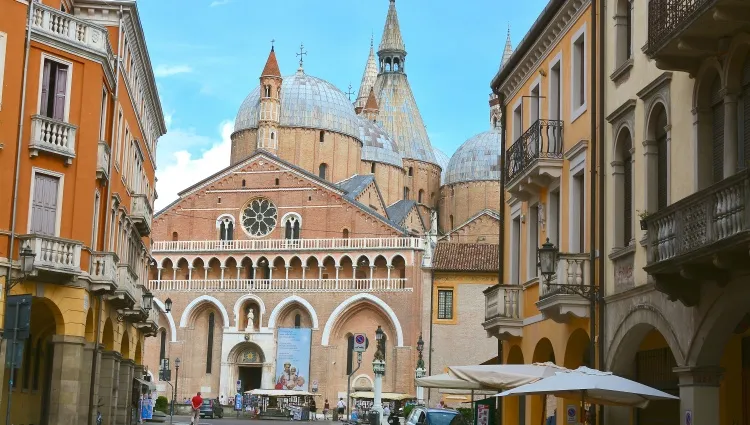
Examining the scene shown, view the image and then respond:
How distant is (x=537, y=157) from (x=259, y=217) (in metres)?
52.4

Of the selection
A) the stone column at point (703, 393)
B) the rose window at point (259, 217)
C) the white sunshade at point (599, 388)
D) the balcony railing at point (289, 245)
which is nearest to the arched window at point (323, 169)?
the rose window at point (259, 217)

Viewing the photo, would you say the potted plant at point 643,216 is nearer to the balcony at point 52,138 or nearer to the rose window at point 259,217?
the balcony at point 52,138

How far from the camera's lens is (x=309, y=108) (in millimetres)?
84000

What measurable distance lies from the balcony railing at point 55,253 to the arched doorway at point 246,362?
46377 millimetres

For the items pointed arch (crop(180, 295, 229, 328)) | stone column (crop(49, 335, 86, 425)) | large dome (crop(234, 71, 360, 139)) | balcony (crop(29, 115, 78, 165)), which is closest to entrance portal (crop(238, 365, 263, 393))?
pointed arch (crop(180, 295, 229, 328))

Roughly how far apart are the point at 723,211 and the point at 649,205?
4.91m

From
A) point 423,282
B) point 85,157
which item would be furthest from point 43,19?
point 423,282

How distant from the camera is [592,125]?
792 inches

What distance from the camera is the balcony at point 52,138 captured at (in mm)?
24953

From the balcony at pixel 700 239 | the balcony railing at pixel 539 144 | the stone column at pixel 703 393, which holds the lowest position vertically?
the stone column at pixel 703 393

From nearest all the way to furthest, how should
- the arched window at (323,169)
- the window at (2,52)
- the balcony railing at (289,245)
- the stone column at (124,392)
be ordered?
the window at (2,52) → the stone column at (124,392) → the balcony railing at (289,245) → the arched window at (323,169)

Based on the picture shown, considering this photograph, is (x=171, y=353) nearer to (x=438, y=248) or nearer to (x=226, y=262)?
(x=226, y=262)

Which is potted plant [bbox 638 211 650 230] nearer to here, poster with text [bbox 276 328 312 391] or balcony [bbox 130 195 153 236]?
balcony [bbox 130 195 153 236]

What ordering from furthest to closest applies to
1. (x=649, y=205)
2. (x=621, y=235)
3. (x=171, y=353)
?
1. (x=171, y=353)
2. (x=621, y=235)
3. (x=649, y=205)
